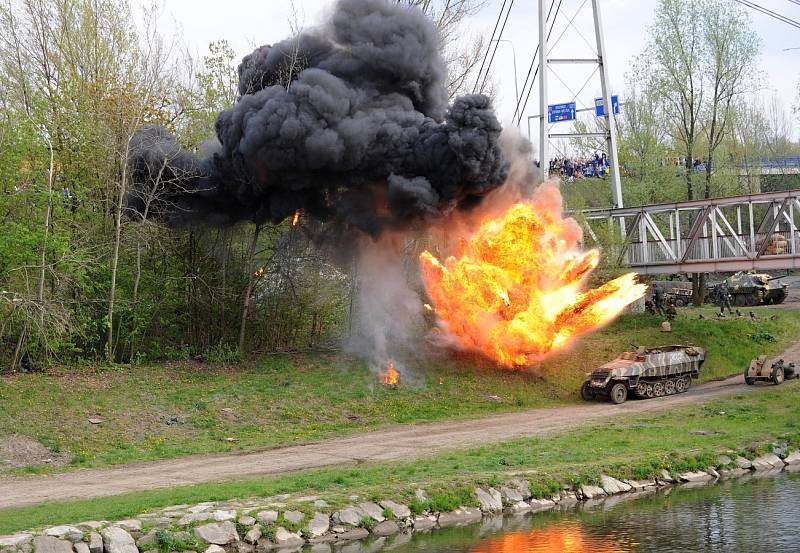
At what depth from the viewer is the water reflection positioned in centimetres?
1958

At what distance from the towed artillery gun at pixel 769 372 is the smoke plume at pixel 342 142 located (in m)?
13.6

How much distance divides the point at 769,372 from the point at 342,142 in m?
20.0

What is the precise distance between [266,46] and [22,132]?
10234mm

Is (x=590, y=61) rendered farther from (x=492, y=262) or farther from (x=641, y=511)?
(x=641, y=511)

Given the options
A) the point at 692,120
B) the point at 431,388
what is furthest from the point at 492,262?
the point at 692,120

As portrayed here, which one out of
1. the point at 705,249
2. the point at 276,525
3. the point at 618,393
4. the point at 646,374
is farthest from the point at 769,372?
the point at 276,525

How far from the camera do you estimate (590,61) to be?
170ft

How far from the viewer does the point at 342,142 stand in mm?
34844

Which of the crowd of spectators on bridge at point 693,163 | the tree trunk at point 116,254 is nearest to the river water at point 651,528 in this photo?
the tree trunk at point 116,254

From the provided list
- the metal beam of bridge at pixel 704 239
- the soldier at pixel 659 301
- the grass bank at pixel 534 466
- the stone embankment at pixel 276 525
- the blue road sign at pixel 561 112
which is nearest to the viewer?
the stone embankment at pixel 276 525

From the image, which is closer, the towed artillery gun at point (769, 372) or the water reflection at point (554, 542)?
the water reflection at point (554, 542)

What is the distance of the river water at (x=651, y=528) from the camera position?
19609 mm

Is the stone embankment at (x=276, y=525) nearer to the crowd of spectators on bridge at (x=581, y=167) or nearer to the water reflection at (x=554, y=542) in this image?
the water reflection at (x=554, y=542)

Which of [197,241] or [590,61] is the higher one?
[590,61]
